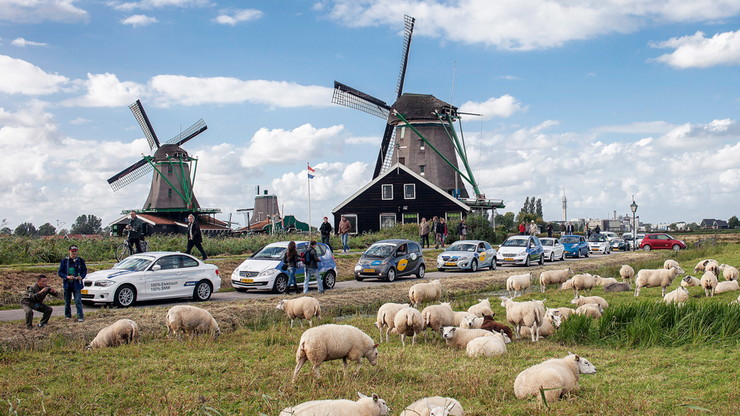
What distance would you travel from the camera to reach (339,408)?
5332mm

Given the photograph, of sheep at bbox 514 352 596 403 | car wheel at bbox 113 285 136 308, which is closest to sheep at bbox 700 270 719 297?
sheep at bbox 514 352 596 403

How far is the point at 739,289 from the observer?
16.3 m

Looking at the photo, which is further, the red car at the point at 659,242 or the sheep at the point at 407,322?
the red car at the point at 659,242

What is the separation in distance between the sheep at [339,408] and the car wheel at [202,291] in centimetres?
1234

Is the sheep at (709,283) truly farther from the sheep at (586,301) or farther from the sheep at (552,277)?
the sheep at (552,277)

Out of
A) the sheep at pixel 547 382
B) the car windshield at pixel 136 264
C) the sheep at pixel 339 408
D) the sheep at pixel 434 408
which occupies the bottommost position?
the sheep at pixel 547 382

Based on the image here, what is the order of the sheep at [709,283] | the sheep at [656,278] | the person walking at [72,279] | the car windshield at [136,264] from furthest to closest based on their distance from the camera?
the sheep at [656,278], the car windshield at [136,264], the sheep at [709,283], the person walking at [72,279]

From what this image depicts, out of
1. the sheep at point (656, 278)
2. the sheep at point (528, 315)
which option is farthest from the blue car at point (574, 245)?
the sheep at point (528, 315)

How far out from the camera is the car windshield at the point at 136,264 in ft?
51.7

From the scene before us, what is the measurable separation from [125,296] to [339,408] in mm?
11839

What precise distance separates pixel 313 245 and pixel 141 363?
9603 mm

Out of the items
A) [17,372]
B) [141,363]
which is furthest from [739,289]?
[17,372]

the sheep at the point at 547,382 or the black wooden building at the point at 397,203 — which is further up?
the black wooden building at the point at 397,203

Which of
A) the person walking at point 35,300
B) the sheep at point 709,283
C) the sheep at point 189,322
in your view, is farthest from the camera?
the sheep at point 709,283
